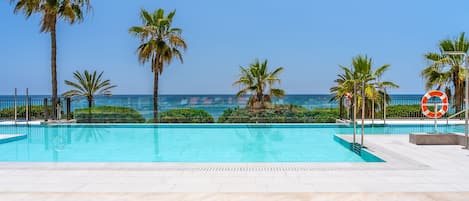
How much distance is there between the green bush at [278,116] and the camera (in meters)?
15.5

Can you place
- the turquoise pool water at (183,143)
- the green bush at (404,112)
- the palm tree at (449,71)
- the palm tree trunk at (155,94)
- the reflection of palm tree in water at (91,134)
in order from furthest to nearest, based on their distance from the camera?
the green bush at (404,112) → the palm tree at (449,71) → the palm tree trunk at (155,94) → the reflection of palm tree in water at (91,134) → the turquoise pool water at (183,143)

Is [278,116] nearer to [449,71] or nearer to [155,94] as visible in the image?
[155,94]

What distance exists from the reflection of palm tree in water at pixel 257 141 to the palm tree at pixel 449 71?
7.31 m

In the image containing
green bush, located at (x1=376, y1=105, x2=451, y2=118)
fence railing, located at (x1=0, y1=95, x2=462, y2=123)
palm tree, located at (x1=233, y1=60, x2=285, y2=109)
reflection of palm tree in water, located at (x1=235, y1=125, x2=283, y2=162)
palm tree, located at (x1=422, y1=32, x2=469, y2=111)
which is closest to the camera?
reflection of palm tree in water, located at (x1=235, y1=125, x2=283, y2=162)

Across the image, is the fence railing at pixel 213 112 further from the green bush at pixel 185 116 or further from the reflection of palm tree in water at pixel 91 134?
the reflection of palm tree in water at pixel 91 134

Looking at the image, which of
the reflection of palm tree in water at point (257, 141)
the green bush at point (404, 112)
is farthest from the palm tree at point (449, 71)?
the reflection of palm tree in water at point (257, 141)

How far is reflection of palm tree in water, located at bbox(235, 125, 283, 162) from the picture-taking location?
893cm

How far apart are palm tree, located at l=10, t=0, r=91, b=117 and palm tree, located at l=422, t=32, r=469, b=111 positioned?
14.1m

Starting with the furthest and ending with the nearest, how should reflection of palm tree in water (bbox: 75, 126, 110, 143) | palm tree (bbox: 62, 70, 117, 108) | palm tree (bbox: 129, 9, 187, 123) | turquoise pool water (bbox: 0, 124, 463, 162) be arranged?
1. palm tree (bbox: 62, 70, 117, 108)
2. palm tree (bbox: 129, 9, 187, 123)
3. reflection of palm tree in water (bbox: 75, 126, 110, 143)
4. turquoise pool water (bbox: 0, 124, 463, 162)

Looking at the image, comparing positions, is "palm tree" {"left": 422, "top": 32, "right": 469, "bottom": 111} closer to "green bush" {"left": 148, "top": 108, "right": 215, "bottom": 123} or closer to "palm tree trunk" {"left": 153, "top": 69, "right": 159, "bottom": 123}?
"green bush" {"left": 148, "top": 108, "right": 215, "bottom": 123}

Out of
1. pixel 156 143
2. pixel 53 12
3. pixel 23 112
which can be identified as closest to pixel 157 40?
pixel 53 12
